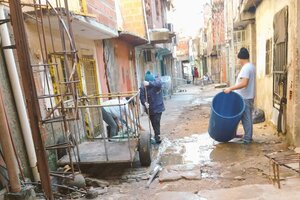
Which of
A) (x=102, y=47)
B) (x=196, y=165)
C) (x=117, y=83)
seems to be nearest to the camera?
(x=196, y=165)

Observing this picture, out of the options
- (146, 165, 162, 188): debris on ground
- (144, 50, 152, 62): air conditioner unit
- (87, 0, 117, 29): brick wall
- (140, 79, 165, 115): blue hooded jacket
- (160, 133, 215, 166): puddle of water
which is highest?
(87, 0, 117, 29): brick wall

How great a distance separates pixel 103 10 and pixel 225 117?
416 cm

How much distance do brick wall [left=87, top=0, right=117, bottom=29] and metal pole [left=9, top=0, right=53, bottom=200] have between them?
3.50 m

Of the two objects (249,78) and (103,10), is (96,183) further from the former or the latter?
(103,10)

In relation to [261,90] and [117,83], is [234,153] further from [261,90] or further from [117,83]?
[117,83]

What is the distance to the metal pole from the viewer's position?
2.68 m

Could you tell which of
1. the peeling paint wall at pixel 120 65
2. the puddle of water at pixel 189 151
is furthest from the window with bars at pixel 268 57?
the peeling paint wall at pixel 120 65

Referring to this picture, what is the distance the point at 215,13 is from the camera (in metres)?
24.1

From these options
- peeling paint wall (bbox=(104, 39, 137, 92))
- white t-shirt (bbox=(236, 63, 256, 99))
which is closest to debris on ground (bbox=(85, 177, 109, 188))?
white t-shirt (bbox=(236, 63, 256, 99))

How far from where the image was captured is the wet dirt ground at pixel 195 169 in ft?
13.0

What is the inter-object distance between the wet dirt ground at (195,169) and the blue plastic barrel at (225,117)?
0.91ft

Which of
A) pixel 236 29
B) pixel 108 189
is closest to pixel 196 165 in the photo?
pixel 108 189

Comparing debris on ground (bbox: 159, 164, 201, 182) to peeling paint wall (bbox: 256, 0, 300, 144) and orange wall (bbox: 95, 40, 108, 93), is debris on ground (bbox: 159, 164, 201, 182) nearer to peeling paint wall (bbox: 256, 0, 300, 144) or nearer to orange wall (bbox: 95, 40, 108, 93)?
peeling paint wall (bbox: 256, 0, 300, 144)

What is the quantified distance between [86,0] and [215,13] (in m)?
20.3
